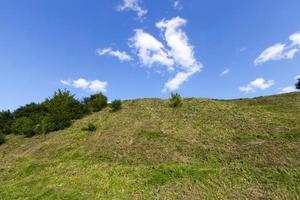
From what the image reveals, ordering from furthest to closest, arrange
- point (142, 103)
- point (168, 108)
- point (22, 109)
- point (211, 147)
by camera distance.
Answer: point (22, 109) → point (142, 103) → point (168, 108) → point (211, 147)

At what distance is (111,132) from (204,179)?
11.0 metres

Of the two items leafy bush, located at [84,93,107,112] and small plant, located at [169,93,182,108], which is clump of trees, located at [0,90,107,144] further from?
small plant, located at [169,93,182,108]

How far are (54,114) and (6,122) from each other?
10957 millimetres

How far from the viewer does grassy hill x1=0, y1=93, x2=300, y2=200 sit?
14977 mm

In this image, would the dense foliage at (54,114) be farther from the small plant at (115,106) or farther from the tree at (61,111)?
the small plant at (115,106)

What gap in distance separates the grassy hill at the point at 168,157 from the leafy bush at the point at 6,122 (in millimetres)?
8214

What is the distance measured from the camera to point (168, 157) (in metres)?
18.9

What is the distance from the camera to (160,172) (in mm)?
16750

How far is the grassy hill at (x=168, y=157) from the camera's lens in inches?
590

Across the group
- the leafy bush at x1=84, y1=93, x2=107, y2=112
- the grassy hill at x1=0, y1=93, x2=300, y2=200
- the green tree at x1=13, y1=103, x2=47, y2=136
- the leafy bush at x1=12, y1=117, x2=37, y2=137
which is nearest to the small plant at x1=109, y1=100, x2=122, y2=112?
the grassy hill at x1=0, y1=93, x2=300, y2=200

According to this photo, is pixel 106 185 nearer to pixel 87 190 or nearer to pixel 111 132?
pixel 87 190

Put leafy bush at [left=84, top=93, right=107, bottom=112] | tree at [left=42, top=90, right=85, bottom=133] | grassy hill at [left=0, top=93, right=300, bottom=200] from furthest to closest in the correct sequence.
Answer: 1. leafy bush at [left=84, top=93, right=107, bottom=112]
2. tree at [left=42, top=90, right=85, bottom=133]
3. grassy hill at [left=0, top=93, right=300, bottom=200]

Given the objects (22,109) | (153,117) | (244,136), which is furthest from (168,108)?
(22,109)

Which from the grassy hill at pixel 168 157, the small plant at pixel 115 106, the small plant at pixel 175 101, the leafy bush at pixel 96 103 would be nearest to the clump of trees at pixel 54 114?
the leafy bush at pixel 96 103
